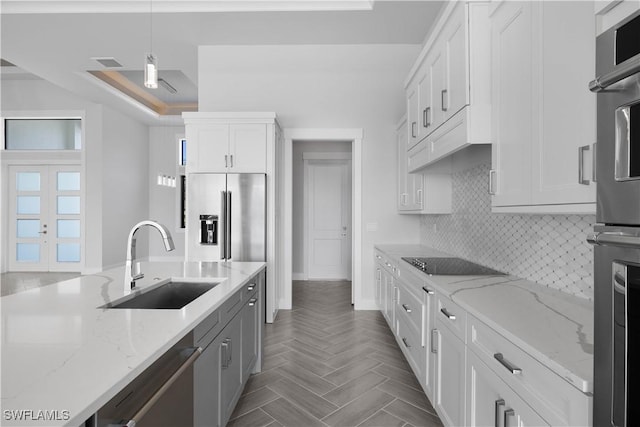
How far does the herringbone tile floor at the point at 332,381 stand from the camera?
7.47 ft

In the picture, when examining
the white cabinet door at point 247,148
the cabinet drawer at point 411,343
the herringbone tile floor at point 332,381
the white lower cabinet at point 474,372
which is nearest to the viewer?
the white lower cabinet at point 474,372

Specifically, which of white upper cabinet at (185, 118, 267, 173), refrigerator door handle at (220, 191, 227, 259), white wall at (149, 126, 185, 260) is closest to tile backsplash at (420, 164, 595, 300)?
white upper cabinet at (185, 118, 267, 173)

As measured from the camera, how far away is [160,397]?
1087 millimetres

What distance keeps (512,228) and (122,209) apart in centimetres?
771

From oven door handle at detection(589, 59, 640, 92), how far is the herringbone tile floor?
2161mm

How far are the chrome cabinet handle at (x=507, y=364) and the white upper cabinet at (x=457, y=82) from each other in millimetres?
1137

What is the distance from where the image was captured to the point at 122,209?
757 centimetres

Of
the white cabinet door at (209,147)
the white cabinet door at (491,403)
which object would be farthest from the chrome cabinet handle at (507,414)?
the white cabinet door at (209,147)

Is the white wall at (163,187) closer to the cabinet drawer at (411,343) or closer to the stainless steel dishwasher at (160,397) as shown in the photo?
the cabinet drawer at (411,343)

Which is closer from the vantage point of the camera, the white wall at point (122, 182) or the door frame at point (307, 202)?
the door frame at point (307, 202)

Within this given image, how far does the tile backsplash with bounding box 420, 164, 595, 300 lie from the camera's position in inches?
67.0

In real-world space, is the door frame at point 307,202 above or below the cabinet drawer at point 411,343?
above

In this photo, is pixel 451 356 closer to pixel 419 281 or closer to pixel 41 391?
pixel 419 281

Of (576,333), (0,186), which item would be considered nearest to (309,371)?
(576,333)
